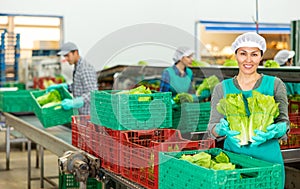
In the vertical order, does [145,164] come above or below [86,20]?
below

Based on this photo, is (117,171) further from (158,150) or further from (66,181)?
(66,181)

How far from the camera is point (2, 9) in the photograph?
10344 millimetres

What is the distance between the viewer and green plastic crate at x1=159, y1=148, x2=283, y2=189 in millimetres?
2309

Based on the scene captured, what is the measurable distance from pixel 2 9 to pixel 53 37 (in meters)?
1.16

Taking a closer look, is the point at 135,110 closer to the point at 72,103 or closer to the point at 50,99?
the point at 72,103

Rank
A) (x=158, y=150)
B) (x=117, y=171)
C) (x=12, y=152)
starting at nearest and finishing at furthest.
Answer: (x=158, y=150) → (x=117, y=171) → (x=12, y=152)

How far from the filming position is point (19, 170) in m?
7.14

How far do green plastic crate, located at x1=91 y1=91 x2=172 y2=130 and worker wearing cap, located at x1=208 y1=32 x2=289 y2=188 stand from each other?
53cm

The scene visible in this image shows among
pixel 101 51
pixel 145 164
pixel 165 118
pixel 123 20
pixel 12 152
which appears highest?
pixel 123 20

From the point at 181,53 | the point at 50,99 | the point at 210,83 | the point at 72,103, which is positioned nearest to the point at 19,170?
the point at 50,99

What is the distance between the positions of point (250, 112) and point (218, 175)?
0.63 metres

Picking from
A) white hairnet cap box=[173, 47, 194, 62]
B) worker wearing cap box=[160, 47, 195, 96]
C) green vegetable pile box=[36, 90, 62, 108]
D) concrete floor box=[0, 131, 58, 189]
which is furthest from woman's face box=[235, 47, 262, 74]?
concrete floor box=[0, 131, 58, 189]

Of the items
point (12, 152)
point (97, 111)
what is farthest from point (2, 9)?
point (97, 111)

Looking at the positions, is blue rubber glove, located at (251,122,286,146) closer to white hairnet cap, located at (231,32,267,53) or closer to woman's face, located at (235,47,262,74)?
woman's face, located at (235,47,262,74)
